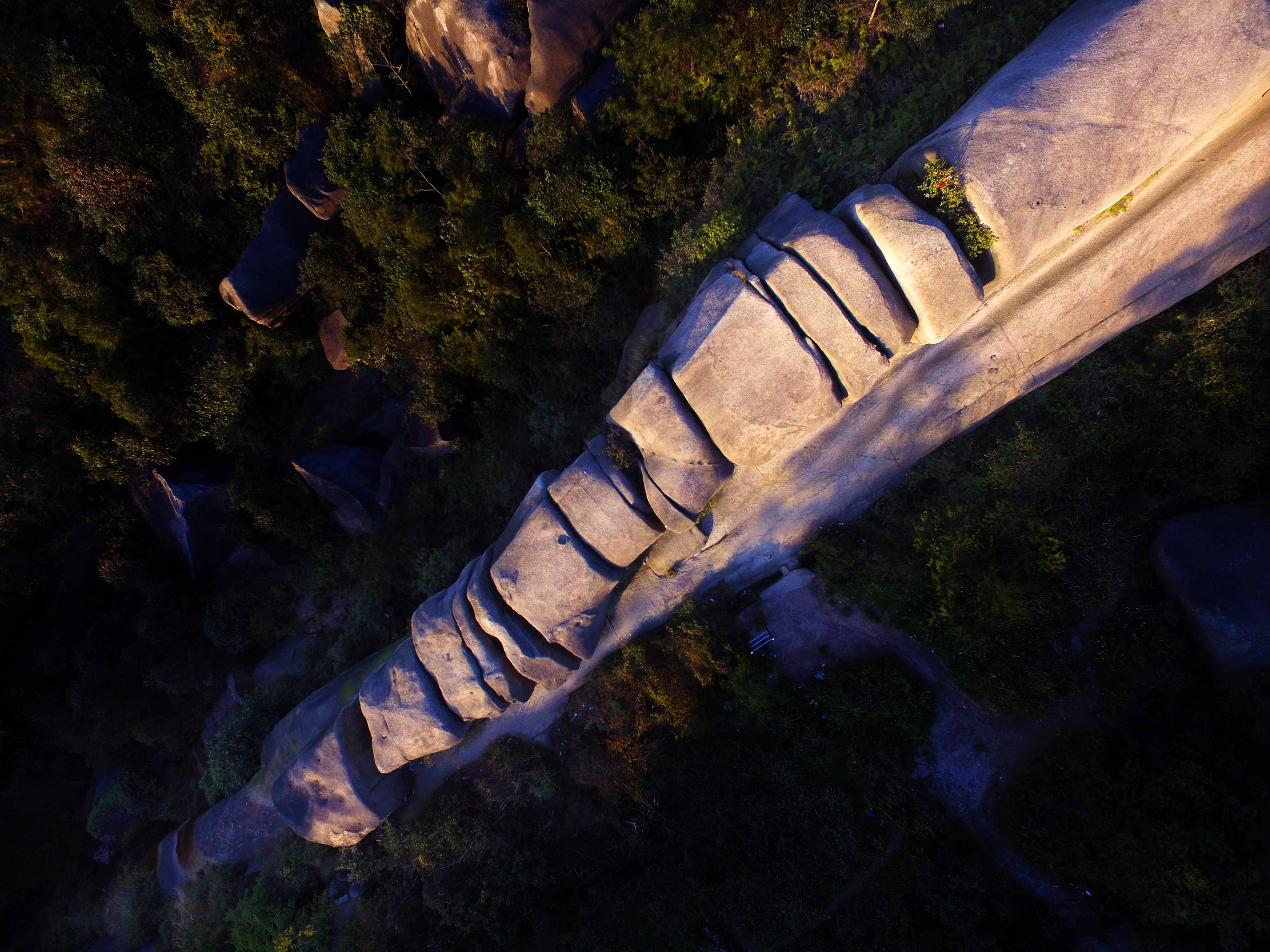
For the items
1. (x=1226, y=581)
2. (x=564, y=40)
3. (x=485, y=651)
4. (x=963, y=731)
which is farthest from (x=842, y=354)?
(x=485, y=651)

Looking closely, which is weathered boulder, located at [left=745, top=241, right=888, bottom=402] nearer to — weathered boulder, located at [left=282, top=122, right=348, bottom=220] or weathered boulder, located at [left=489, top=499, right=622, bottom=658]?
weathered boulder, located at [left=489, top=499, right=622, bottom=658]

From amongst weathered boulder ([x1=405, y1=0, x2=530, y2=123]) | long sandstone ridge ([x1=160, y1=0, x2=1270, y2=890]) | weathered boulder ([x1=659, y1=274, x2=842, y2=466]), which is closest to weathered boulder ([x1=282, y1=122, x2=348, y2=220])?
weathered boulder ([x1=405, y1=0, x2=530, y2=123])

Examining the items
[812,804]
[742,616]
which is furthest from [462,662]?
[812,804]

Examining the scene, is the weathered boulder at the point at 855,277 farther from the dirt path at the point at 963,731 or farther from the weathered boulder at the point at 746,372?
the dirt path at the point at 963,731

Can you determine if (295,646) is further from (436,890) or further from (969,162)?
(969,162)

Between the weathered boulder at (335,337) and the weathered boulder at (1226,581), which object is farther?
the weathered boulder at (335,337)

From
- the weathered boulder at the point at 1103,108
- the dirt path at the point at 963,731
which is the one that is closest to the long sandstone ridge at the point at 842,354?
the weathered boulder at the point at 1103,108
